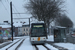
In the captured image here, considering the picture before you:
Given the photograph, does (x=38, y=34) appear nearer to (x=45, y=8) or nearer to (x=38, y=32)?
(x=38, y=32)

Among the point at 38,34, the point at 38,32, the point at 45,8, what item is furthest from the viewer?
the point at 45,8

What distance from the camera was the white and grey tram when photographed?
21453mm

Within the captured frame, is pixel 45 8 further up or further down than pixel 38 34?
further up

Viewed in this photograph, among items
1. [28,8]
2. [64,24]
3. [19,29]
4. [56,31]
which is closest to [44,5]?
[28,8]

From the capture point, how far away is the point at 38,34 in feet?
71.4

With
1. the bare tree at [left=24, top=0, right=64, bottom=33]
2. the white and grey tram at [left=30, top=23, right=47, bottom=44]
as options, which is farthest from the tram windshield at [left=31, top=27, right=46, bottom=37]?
the bare tree at [left=24, top=0, right=64, bottom=33]

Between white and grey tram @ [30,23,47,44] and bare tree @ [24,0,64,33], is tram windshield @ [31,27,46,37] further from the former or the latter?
bare tree @ [24,0,64,33]

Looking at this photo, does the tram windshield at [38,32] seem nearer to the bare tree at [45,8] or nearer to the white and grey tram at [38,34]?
the white and grey tram at [38,34]

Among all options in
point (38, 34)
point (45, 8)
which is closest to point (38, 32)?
point (38, 34)

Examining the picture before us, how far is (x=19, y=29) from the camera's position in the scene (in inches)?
4166

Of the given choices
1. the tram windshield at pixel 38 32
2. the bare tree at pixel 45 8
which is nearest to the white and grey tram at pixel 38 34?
the tram windshield at pixel 38 32

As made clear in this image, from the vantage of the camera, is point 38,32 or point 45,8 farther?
point 45,8

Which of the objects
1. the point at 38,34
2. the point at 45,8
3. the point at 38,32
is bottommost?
the point at 38,34

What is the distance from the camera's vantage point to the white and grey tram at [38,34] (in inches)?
845
